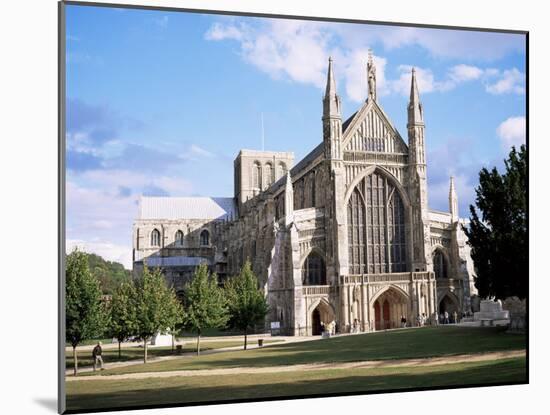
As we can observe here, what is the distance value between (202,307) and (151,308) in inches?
86.2

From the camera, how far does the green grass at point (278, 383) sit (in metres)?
16.7

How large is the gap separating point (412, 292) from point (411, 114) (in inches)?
295

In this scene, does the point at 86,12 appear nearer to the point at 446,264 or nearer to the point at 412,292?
the point at 412,292

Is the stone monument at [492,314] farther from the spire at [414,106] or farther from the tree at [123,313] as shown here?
the tree at [123,313]

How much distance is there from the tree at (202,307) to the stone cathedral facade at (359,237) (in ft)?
13.7

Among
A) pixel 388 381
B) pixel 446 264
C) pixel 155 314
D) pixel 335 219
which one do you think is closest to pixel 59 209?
pixel 155 314

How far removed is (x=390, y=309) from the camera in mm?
29688

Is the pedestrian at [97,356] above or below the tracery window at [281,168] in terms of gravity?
below

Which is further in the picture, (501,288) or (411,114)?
(411,114)

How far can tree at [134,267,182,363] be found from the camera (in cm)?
2128

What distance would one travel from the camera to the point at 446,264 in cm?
3092

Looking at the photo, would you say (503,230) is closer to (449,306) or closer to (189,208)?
(449,306)

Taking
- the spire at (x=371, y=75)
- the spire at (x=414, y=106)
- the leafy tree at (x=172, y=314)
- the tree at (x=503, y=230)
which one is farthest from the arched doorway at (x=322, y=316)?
the spire at (x=371, y=75)
